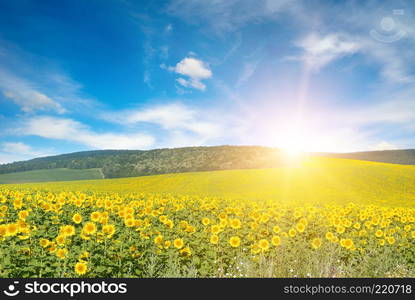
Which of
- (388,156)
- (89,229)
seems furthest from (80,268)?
(388,156)

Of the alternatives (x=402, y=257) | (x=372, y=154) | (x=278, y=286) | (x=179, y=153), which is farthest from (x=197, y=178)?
(x=372, y=154)

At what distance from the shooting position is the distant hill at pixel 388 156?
8940 centimetres

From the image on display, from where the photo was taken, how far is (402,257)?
8.07 metres

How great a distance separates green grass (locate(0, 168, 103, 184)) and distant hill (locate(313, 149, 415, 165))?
75.7 meters

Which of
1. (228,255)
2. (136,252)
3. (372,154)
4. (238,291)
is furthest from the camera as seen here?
(372,154)

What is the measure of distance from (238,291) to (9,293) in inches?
126

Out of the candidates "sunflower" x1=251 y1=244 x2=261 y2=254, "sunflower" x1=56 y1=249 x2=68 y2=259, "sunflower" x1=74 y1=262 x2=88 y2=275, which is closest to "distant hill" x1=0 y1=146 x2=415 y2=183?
"sunflower" x1=251 y1=244 x2=261 y2=254

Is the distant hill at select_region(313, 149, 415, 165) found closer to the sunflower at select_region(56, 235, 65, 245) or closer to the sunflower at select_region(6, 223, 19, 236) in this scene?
the sunflower at select_region(56, 235, 65, 245)

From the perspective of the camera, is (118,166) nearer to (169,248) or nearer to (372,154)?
(372,154)

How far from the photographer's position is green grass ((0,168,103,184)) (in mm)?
88975

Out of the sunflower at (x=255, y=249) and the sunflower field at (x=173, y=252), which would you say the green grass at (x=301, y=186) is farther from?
the sunflower at (x=255, y=249)

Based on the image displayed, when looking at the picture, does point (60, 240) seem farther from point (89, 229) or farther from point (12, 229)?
point (12, 229)

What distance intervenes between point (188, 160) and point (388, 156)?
2371 inches

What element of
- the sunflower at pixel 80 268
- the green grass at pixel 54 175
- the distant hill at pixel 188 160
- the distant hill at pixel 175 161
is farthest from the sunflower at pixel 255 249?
the green grass at pixel 54 175
